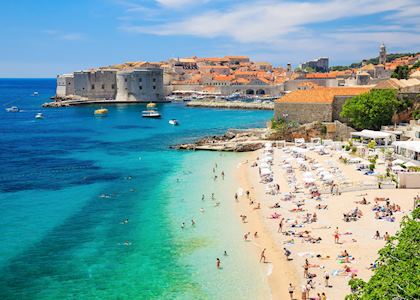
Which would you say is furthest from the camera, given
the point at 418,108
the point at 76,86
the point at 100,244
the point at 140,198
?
the point at 76,86

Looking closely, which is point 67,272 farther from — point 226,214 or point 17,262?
point 226,214

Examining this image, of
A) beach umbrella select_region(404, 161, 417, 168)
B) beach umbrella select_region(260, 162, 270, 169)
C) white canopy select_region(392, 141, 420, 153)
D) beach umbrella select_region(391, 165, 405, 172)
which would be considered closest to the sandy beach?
beach umbrella select_region(391, 165, 405, 172)

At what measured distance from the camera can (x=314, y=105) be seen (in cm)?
3972

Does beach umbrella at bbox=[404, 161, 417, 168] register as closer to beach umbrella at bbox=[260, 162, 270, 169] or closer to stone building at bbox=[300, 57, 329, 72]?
beach umbrella at bbox=[260, 162, 270, 169]

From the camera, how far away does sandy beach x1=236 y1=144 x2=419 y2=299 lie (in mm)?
14258

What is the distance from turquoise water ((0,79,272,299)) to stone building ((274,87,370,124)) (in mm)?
7603

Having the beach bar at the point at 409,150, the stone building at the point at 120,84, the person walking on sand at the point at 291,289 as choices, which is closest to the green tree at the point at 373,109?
the beach bar at the point at 409,150

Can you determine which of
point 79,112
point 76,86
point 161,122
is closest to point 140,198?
point 161,122

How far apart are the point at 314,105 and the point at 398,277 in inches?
1241

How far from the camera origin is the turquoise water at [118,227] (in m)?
14.7

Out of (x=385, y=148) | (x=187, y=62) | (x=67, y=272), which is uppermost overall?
(x=187, y=62)

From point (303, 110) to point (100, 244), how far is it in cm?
2585

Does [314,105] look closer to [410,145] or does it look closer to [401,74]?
[410,145]

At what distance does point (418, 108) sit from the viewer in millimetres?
37781
